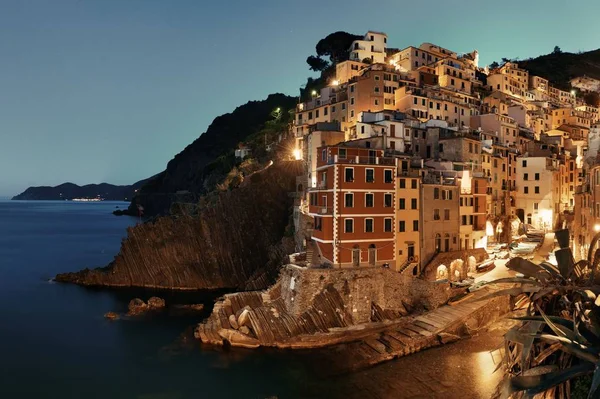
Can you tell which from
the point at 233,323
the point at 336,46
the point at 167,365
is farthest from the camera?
the point at 336,46

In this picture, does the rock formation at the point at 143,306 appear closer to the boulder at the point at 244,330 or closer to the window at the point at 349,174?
the boulder at the point at 244,330

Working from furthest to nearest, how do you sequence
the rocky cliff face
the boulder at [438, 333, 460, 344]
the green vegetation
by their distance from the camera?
the green vegetation
the rocky cliff face
the boulder at [438, 333, 460, 344]

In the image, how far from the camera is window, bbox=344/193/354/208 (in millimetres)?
33031

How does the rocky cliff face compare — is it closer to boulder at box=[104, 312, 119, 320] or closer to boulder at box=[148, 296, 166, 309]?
boulder at box=[148, 296, 166, 309]

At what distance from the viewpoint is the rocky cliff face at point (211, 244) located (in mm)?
52500

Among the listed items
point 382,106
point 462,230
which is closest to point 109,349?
point 462,230

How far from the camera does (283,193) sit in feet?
188

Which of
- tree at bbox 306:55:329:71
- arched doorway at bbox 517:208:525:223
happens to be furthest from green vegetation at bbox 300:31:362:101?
arched doorway at bbox 517:208:525:223

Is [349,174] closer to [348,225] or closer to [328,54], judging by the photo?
[348,225]

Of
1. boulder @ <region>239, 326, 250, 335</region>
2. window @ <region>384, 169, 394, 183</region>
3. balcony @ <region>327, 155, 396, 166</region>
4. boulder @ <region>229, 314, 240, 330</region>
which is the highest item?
balcony @ <region>327, 155, 396, 166</region>

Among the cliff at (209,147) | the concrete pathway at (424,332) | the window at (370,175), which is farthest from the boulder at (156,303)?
the cliff at (209,147)

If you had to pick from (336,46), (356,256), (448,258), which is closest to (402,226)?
(356,256)

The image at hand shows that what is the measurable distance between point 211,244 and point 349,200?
2696 centimetres

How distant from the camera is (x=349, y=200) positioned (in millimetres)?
33188
